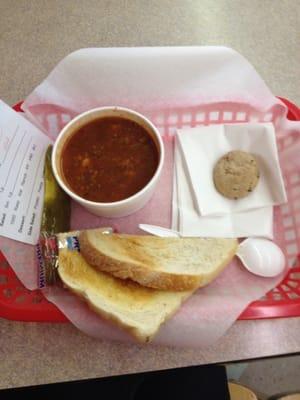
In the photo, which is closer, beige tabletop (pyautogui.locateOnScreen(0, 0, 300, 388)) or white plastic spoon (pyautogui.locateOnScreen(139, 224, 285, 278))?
white plastic spoon (pyautogui.locateOnScreen(139, 224, 285, 278))

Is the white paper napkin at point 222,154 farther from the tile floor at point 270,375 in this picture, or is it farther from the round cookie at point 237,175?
the tile floor at point 270,375

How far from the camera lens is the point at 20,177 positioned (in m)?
0.78

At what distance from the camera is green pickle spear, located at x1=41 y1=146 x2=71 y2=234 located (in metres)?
0.79

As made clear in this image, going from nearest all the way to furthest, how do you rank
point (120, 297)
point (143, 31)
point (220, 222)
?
point (120, 297)
point (220, 222)
point (143, 31)

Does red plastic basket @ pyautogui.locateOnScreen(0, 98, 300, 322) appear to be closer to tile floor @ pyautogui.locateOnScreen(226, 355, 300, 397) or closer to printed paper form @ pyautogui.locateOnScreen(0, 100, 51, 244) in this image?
printed paper form @ pyautogui.locateOnScreen(0, 100, 51, 244)

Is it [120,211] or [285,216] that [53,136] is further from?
[285,216]

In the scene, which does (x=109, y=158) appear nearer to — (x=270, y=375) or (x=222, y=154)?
(x=222, y=154)

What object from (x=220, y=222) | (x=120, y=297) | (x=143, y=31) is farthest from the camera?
(x=143, y=31)

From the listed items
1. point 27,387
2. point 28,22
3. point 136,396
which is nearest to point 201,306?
point 136,396

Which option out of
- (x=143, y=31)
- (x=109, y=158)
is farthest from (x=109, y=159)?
(x=143, y=31)

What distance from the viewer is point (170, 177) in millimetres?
910

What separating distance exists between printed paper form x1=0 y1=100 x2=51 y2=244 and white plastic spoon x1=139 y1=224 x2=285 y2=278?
A: 244 mm

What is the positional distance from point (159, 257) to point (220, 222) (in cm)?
17

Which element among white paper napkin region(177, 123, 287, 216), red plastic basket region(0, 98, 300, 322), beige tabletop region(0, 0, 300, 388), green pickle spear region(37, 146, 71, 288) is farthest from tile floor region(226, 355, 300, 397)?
beige tabletop region(0, 0, 300, 388)
